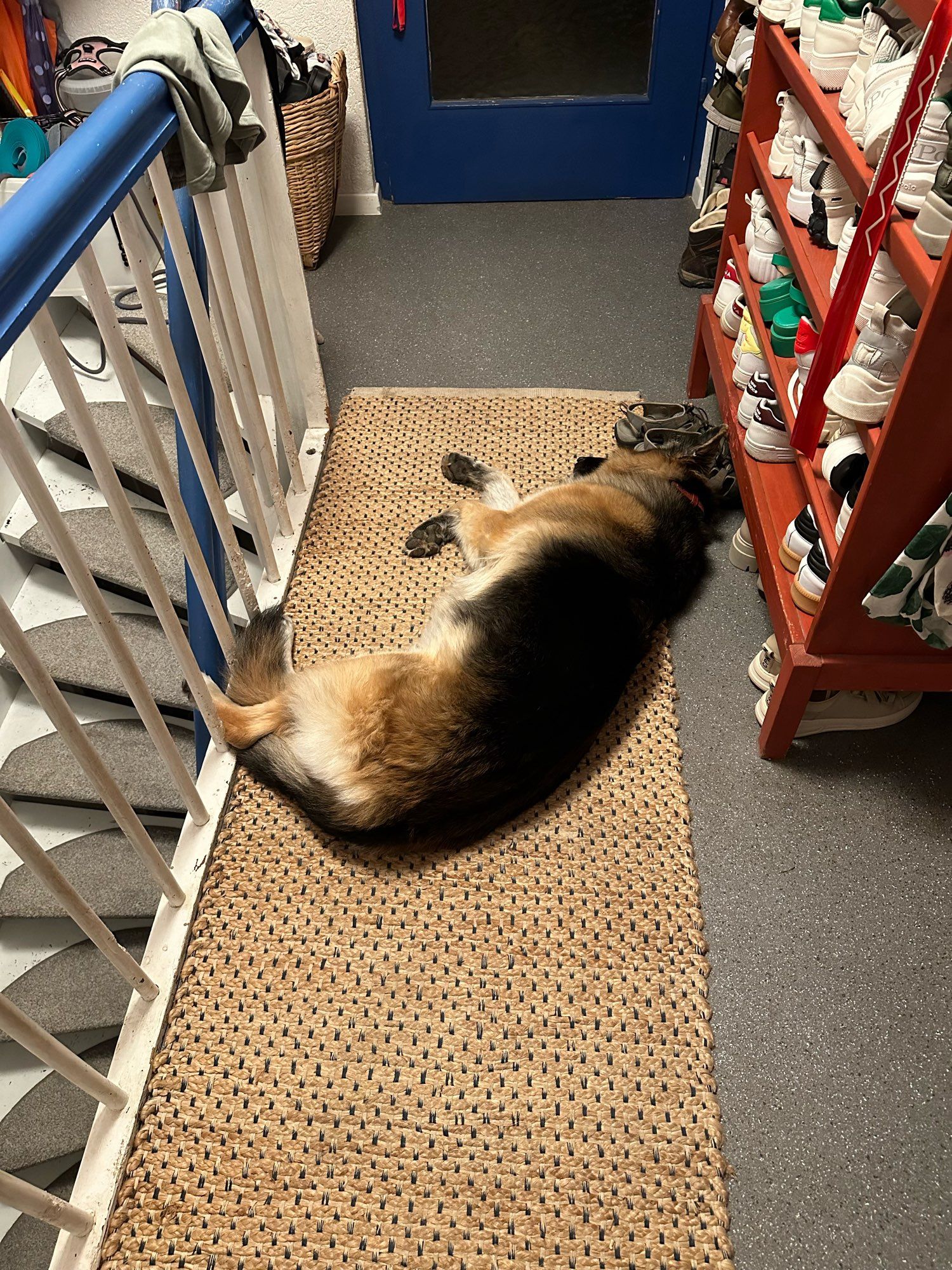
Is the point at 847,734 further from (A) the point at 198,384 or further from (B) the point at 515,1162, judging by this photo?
(A) the point at 198,384

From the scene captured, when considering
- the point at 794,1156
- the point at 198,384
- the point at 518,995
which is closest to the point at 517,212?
the point at 198,384

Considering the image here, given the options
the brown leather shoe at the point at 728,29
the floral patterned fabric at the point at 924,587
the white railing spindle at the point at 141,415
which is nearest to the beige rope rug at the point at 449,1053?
the white railing spindle at the point at 141,415

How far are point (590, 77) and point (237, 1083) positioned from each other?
3.19 meters

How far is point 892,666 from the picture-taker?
4.58 ft

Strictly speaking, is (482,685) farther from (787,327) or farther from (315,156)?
(315,156)

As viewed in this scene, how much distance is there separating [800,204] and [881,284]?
1.54ft

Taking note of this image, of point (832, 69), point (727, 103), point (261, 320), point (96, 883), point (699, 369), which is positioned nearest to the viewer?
point (832, 69)

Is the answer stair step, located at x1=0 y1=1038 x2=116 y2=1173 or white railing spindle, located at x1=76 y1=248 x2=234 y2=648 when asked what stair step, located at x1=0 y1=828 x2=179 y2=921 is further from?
white railing spindle, located at x1=76 y1=248 x2=234 y2=648

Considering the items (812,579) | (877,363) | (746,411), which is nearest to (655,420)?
(746,411)

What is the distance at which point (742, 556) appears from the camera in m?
1.90

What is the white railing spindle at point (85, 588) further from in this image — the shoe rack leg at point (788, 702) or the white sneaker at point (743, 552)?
the white sneaker at point (743, 552)

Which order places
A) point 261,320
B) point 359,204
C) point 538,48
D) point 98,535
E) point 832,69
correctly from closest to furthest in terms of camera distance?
1. point 832,69
2. point 261,320
3. point 98,535
4. point 538,48
5. point 359,204

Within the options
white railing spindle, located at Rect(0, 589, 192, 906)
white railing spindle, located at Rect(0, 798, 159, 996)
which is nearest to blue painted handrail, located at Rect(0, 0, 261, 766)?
white railing spindle, located at Rect(0, 589, 192, 906)

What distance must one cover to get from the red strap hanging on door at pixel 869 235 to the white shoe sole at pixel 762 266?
19.4 inches
